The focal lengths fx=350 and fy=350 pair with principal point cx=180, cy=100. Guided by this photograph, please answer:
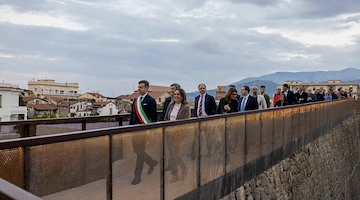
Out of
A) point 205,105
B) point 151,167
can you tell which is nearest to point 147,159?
point 151,167

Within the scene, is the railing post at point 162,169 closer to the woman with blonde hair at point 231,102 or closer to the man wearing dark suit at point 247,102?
the woman with blonde hair at point 231,102

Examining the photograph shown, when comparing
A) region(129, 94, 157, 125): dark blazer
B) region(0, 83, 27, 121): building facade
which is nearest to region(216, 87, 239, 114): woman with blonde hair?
region(129, 94, 157, 125): dark blazer

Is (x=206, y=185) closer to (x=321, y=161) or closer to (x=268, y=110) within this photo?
(x=268, y=110)

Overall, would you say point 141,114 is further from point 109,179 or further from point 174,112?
point 109,179

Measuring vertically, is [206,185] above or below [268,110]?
below

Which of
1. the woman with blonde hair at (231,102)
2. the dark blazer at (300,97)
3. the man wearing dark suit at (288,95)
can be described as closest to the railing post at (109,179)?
the woman with blonde hair at (231,102)

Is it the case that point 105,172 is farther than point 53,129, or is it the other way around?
point 53,129

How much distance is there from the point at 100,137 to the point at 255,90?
849 cm

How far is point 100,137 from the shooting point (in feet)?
11.7

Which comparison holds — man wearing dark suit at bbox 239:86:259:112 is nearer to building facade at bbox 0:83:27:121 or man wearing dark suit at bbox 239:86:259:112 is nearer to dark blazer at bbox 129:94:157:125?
dark blazer at bbox 129:94:157:125

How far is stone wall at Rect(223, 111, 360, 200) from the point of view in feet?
27.3

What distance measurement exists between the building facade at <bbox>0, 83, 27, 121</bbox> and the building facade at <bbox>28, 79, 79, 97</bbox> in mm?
64918

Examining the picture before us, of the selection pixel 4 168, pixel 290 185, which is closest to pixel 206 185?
pixel 4 168

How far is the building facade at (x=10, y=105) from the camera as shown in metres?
35.2
